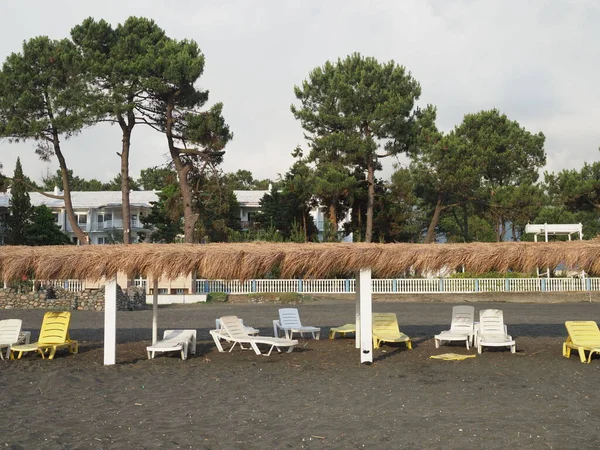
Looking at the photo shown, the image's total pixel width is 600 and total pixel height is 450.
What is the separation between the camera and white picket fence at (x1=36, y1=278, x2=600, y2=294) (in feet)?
102

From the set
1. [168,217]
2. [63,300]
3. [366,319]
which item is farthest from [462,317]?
[168,217]

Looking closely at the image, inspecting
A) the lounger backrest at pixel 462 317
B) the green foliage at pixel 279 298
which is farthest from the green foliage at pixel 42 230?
the lounger backrest at pixel 462 317

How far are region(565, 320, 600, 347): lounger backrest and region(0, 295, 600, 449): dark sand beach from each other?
0.36 meters

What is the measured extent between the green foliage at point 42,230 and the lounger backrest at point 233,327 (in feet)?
109

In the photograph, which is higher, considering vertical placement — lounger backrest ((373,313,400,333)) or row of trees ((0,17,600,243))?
row of trees ((0,17,600,243))

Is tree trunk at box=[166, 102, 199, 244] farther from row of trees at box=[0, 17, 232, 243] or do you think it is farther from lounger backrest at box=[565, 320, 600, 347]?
lounger backrest at box=[565, 320, 600, 347]

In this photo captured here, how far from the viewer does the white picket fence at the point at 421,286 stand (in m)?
31.0

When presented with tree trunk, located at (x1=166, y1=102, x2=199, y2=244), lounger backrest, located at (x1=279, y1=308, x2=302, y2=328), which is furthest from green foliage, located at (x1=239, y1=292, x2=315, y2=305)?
lounger backrest, located at (x1=279, y1=308, x2=302, y2=328)

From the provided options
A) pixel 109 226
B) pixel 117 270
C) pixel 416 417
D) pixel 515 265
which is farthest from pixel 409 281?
pixel 109 226

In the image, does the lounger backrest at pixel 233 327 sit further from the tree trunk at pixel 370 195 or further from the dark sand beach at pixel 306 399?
the tree trunk at pixel 370 195

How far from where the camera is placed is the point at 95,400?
920cm

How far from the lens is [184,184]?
33.1m

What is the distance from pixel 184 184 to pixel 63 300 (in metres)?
9.28

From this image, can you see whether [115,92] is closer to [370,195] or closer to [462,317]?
[370,195]
